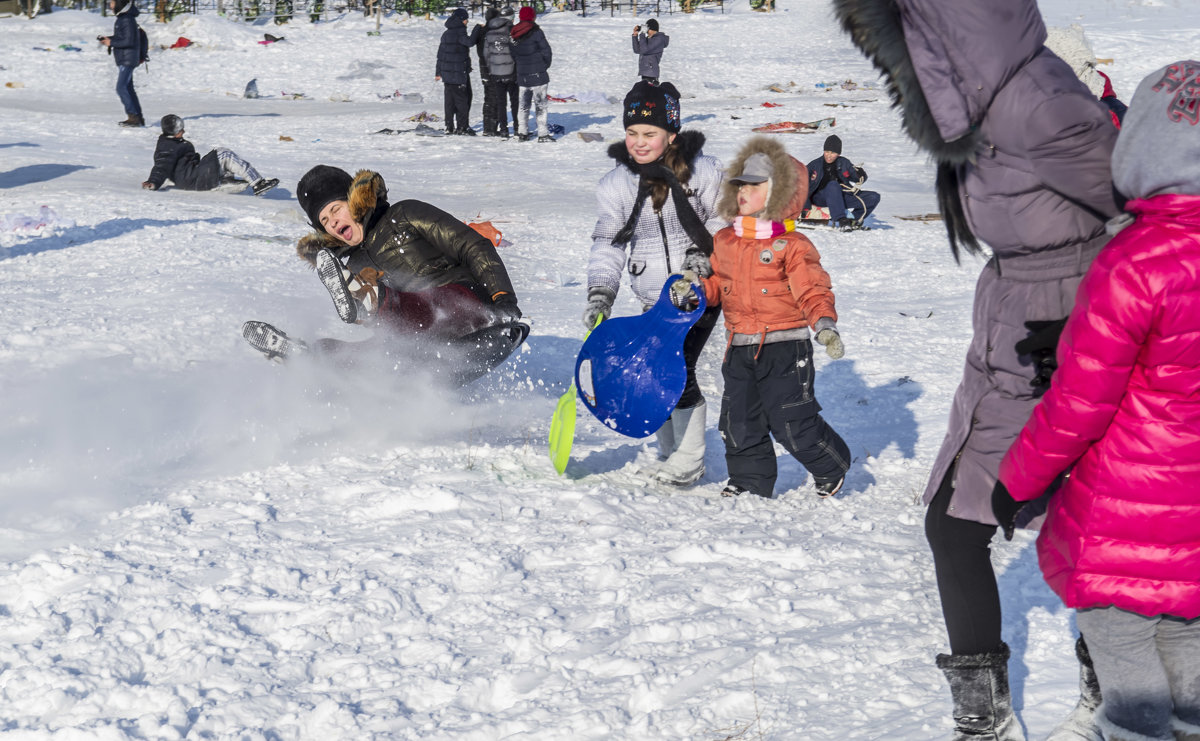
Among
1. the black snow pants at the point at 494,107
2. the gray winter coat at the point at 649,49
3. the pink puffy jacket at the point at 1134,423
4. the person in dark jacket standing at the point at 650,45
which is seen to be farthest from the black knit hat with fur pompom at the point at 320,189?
the gray winter coat at the point at 649,49

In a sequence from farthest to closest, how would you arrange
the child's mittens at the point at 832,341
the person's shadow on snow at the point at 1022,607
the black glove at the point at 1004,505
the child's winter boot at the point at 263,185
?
the child's winter boot at the point at 263,185 → the child's mittens at the point at 832,341 → the person's shadow on snow at the point at 1022,607 → the black glove at the point at 1004,505

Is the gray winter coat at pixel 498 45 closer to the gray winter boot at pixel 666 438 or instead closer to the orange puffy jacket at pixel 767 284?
the gray winter boot at pixel 666 438

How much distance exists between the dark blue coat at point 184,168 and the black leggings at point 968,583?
1196cm

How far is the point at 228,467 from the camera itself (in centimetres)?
479

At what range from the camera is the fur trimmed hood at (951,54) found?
227 cm

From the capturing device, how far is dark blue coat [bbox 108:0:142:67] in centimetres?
1734

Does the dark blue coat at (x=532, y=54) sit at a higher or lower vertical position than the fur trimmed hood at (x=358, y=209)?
higher

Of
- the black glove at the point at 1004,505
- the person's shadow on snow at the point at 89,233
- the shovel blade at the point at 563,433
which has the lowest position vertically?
the shovel blade at the point at 563,433

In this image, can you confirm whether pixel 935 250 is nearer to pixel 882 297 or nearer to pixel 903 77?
pixel 882 297

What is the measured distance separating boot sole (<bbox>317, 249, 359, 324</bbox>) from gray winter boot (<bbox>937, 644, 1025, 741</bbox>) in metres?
3.44

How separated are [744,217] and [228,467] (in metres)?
2.46

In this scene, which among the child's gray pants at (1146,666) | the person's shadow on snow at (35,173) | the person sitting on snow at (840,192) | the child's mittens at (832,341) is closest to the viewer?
the child's gray pants at (1146,666)

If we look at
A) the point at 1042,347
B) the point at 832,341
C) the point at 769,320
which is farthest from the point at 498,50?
the point at 1042,347

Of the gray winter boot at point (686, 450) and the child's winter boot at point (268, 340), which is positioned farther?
the child's winter boot at point (268, 340)
